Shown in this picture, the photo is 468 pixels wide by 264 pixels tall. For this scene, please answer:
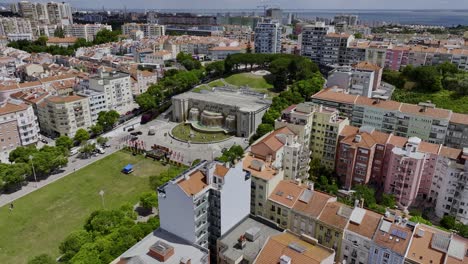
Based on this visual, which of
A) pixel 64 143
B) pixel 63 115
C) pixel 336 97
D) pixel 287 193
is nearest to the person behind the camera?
pixel 287 193

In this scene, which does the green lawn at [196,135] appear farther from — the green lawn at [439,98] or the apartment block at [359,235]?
the green lawn at [439,98]

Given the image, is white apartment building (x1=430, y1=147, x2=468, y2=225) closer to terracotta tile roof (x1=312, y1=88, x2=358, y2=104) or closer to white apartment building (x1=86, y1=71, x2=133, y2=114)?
terracotta tile roof (x1=312, y1=88, x2=358, y2=104)

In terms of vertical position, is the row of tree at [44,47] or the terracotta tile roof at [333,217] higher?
the row of tree at [44,47]

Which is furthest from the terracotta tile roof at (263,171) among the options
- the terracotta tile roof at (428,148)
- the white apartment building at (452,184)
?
the white apartment building at (452,184)

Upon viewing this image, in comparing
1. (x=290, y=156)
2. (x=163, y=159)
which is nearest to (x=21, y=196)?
(x=163, y=159)

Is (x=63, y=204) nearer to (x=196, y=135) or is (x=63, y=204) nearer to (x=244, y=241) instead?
(x=244, y=241)

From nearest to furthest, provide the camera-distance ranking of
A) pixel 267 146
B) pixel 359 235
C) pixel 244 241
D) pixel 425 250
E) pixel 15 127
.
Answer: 1. pixel 425 250
2. pixel 244 241
3. pixel 359 235
4. pixel 267 146
5. pixel 15 127

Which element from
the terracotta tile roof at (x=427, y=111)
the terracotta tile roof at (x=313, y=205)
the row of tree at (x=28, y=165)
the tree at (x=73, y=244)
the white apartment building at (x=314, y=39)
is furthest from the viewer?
the white apartment building at (x=314, y=39)

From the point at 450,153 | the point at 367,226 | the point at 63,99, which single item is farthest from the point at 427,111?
the point at 63,99
